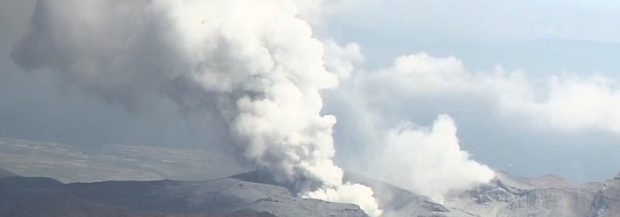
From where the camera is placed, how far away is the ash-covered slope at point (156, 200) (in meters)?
117

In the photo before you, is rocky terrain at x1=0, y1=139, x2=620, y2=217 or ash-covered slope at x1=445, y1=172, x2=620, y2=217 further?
ash-covered slope at x1=445, y1=172, x2=620, y2=217

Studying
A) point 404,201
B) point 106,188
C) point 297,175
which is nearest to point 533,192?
point 404,201

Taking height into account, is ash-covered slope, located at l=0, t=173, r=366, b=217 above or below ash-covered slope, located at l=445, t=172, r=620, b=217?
below

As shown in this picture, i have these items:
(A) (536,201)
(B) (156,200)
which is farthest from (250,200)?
(A) (536,201)

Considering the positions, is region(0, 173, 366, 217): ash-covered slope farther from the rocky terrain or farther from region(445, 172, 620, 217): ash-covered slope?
region(445, 172, 620, 217): ash-covered slope

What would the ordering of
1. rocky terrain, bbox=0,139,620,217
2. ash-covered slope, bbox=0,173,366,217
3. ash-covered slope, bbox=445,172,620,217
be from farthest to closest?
ash-covered slope, bbox=445,172,620,217 → rocky terrain, bbox=0,139,620,217 → ash-covered slope, bbox=0,173,366,217

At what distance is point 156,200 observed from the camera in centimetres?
13662

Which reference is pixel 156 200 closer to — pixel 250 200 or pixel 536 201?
pixel 250 200

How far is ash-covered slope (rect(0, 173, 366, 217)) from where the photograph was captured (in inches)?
4624

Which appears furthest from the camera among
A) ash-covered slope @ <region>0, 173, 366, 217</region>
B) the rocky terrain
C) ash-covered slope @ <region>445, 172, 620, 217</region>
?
ash-covered slope @ <region>445, 172, 620, 217</region>

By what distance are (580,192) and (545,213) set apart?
40.2 feet

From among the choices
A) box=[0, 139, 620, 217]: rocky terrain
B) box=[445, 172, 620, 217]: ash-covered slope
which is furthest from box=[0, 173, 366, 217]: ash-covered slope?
box=[445, 172, 620, 217]: ash-covered slope

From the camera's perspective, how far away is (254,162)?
137 metres

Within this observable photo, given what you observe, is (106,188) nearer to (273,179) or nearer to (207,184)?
(207,184)
